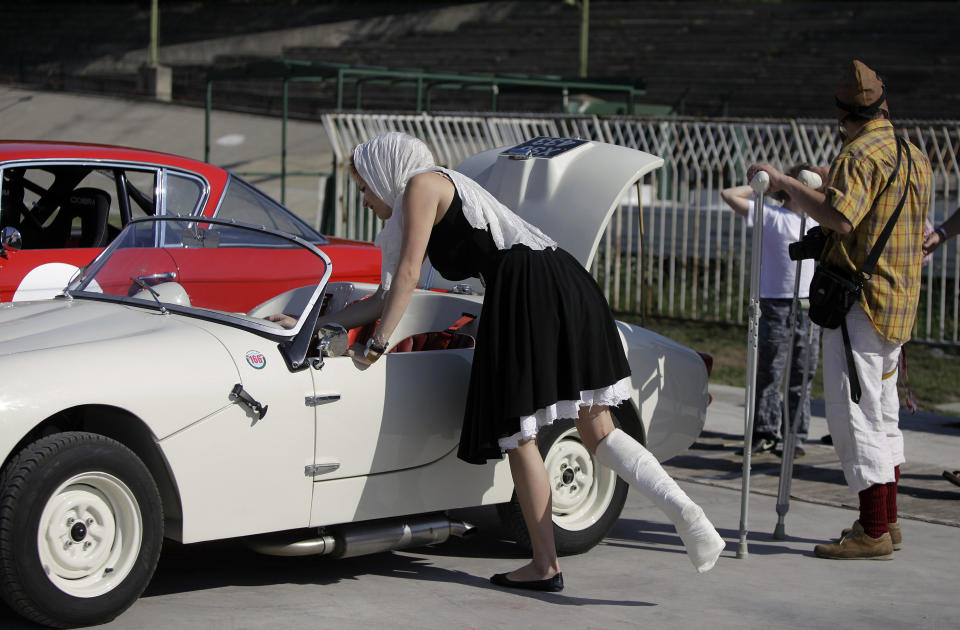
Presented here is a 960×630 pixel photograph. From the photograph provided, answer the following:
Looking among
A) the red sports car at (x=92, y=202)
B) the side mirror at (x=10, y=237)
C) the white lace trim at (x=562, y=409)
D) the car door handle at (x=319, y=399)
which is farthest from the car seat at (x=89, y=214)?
→ the white lace trim at (x=562, y=409)

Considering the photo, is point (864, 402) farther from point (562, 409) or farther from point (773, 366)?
point (773, 366)

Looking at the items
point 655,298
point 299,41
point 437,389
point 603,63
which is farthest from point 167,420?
point 299,41

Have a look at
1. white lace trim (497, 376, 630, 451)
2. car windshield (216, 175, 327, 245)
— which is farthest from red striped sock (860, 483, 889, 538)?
car windshield (216, 175, 327, 245)

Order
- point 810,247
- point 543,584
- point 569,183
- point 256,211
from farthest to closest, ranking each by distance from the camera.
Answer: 1. point 256,211
2. point 569,183
3. point 810,247
4. point 543,584

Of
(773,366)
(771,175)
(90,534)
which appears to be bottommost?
(90,534)

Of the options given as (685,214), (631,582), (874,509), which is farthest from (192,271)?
(685,214)

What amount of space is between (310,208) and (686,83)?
54.1 feet

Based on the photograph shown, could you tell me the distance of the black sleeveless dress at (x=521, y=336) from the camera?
14.8 ft

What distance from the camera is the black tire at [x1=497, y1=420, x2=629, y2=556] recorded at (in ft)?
16.6

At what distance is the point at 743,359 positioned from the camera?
11.4 m

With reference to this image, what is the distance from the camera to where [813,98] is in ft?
102

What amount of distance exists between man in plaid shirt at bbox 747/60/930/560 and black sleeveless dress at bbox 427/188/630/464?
3.78ft

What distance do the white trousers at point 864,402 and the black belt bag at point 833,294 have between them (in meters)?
0.06

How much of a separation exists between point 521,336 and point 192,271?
1551mm
